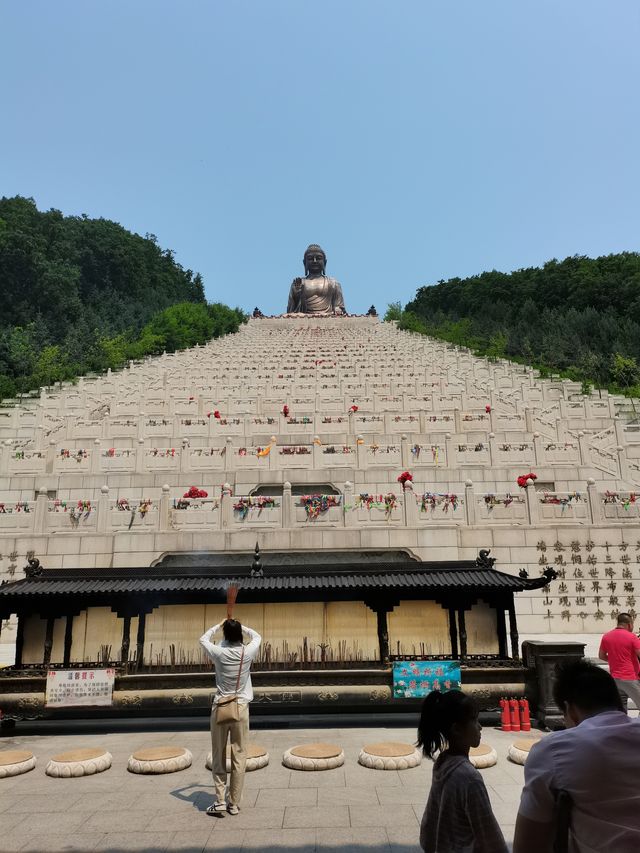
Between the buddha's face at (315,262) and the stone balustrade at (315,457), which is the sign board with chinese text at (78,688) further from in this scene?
the buddha's face at (315,262)

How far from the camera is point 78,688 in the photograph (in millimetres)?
8227

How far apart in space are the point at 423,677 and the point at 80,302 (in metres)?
66.1

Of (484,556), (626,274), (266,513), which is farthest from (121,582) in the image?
(626,274)

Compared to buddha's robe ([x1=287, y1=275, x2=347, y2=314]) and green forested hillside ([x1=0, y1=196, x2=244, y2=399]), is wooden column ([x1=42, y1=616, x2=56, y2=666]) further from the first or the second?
buddha's robe ([x1=287, y1=275, x2=347, y2=314])

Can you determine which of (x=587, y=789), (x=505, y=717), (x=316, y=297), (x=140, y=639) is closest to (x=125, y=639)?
(x=140, y=639)

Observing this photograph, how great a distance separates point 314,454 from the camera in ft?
61.2

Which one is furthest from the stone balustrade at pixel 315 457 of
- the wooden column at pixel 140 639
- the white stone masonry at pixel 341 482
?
the wooden column at pixel 140 639

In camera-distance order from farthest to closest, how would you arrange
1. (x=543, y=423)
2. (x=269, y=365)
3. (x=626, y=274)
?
(x=626, y=274), (x=269, y=365), (x=543, y=423)

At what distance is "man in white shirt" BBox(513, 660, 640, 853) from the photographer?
212 cm

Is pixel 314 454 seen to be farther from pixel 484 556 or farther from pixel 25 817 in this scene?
pixel 25 817

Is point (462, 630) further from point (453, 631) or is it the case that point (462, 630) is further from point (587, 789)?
point (587, 789)

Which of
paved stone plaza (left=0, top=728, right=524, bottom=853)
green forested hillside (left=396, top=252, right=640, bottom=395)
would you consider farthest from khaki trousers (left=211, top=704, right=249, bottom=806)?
green forested hillside (left=396, top=252, right=640, bottom=395)

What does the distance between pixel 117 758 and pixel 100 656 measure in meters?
A: 2.16

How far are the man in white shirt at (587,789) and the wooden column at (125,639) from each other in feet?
24.5
